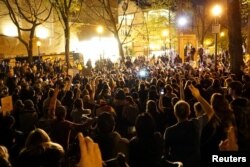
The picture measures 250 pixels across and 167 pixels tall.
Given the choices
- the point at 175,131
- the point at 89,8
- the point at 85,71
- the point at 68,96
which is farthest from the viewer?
the point at 89,8

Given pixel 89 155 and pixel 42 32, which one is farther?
pixel 42 32

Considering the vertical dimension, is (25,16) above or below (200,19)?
below

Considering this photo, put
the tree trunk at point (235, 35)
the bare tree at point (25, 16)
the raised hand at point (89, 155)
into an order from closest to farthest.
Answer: the raised hand at point (89, 155) < the tree trunk at point (235, 35) < the bare tree at point (25, 16)

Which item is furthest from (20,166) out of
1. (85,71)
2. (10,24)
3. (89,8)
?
(89,8)

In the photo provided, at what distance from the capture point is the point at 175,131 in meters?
6.45

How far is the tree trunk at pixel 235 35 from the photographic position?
1856cm

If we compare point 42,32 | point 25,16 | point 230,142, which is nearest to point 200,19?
point 42,32

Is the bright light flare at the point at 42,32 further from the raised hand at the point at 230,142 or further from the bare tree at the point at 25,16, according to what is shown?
the raised hand at the point at 230,142

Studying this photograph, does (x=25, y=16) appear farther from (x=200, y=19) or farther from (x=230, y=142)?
(x=200, y=19)

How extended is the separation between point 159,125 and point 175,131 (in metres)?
2.62

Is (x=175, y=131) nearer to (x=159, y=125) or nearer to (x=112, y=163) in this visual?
(x=112, y=163)

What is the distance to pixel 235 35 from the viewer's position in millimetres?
18719

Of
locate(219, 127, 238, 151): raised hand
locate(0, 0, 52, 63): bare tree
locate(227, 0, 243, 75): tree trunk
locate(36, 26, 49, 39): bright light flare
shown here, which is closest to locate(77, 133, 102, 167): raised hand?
locate(219, 127, 238, 151): raised hand

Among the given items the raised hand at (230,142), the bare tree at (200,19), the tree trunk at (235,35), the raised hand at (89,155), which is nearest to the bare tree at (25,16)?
the tree trunk at (235,35)
